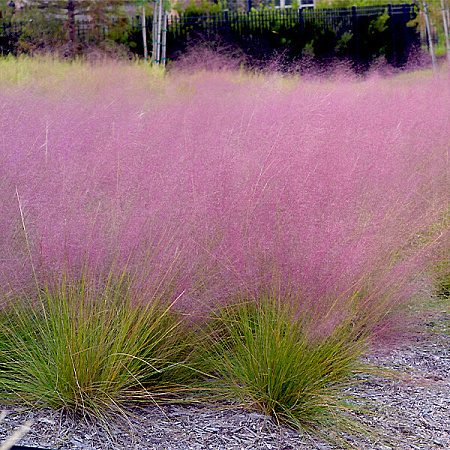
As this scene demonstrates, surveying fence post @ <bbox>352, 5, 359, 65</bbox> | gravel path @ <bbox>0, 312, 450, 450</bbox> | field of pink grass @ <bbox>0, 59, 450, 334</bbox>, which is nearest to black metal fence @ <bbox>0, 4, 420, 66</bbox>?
fence post @ <bbox>352, 5, 359, 65</bbox>

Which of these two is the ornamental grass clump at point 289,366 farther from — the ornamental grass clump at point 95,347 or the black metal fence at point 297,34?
the black metal fence at point 297,34

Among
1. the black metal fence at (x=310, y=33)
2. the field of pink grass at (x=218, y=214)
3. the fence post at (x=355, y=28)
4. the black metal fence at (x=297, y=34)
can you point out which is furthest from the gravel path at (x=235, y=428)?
the fence post at (x=355, y=28)

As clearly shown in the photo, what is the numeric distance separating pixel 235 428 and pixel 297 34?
12.8 metres

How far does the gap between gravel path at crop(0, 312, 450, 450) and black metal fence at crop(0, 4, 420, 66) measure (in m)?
10.7

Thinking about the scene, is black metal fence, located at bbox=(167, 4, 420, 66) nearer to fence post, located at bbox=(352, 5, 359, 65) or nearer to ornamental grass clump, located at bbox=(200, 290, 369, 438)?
fence post, located at bbox=(352, 5, 359, 65)

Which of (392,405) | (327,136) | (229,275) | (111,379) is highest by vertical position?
(327,136)

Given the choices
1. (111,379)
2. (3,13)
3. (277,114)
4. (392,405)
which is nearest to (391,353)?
(392,405)

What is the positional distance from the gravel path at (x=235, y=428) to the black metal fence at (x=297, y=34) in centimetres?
1066

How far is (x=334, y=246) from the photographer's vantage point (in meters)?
1.88

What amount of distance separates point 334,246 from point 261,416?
58 cm

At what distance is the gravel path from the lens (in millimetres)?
1793

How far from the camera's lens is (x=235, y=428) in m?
1.88

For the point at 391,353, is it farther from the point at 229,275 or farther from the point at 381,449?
the point at 229,275

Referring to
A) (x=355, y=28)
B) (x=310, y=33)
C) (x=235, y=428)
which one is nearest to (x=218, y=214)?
(x=235, y=428)
